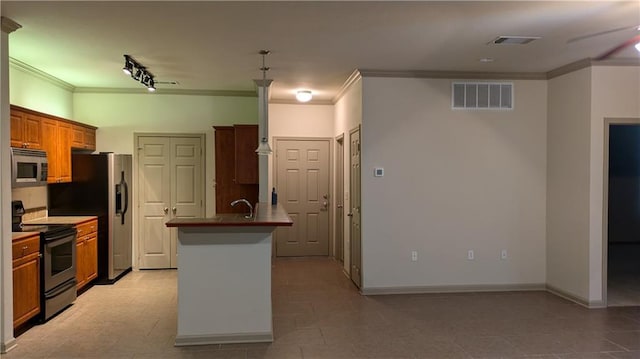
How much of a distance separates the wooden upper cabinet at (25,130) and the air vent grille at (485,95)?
4.77 meters

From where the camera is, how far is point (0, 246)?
11.5ft

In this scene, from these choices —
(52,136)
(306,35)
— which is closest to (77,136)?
(52,136)


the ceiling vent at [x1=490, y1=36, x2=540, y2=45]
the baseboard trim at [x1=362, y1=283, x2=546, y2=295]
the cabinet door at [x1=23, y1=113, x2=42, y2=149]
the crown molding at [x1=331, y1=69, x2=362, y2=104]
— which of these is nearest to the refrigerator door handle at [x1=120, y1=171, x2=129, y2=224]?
the cabinet door at [x1=23, y1=113, x2=42, y2=149]

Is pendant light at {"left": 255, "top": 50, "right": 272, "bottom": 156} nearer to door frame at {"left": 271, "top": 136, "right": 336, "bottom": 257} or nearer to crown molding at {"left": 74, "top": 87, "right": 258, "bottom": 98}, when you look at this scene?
crown molding at {"left": 74, "top": 87, "right": 258, "bottom": 98}

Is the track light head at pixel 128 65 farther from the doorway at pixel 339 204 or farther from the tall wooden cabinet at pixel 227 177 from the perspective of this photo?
the doorway at pixel 339 204

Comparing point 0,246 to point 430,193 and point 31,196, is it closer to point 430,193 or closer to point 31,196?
point 31,196

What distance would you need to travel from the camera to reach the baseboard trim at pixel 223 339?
377 cm

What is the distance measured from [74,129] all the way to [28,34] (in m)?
2.13

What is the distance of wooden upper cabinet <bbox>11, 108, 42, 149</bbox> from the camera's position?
452 centimetres

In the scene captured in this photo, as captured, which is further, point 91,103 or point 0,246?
point 91,103

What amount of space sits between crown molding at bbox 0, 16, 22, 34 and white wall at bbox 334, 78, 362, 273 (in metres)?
3.38

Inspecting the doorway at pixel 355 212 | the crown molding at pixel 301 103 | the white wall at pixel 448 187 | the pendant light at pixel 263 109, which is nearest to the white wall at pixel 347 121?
the doorway at pixel 355 212

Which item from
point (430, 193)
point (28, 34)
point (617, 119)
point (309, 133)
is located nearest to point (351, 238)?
point (430, 193)

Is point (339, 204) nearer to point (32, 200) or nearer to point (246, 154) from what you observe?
point (246, 154)
